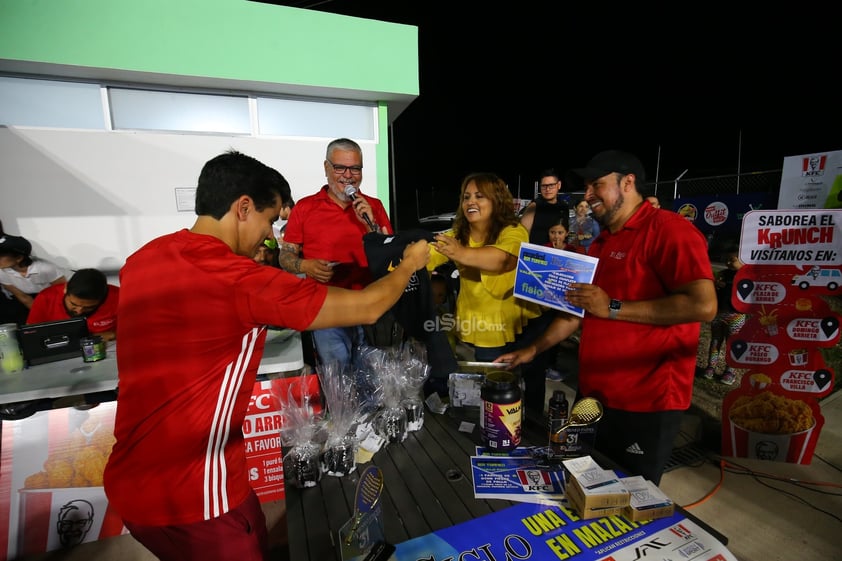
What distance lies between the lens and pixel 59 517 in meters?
2.46

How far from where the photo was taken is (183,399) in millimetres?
1193

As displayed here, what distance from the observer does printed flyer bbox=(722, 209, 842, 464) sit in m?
2.77

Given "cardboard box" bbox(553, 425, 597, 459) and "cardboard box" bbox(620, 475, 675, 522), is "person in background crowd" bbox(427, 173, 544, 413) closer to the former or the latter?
"cardboard box" bbox(553, 425, 597, 459)

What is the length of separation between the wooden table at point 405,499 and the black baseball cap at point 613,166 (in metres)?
1.24

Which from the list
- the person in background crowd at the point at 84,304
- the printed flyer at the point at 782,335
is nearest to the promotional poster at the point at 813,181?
the printed flyer at the point at 782,335

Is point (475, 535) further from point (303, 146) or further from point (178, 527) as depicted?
point (303, 146)

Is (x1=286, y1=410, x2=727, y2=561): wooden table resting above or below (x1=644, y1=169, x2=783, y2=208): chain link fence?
below

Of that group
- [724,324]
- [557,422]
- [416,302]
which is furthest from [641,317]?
[724,324]

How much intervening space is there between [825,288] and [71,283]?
5.75 m

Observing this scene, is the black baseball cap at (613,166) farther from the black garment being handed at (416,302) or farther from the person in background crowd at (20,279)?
the person in background crowd at (20,279)

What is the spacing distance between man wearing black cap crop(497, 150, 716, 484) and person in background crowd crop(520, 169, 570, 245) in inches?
91.2

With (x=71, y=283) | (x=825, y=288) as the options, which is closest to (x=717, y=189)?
(x=825, y=288)

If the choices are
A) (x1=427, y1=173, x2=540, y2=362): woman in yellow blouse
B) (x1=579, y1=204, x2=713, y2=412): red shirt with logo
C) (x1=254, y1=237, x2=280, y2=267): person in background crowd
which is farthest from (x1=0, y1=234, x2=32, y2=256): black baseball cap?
(x1=579, y1=204, x2=713, y2=412): red shirt with logo

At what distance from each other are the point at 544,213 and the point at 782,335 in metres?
2.30
